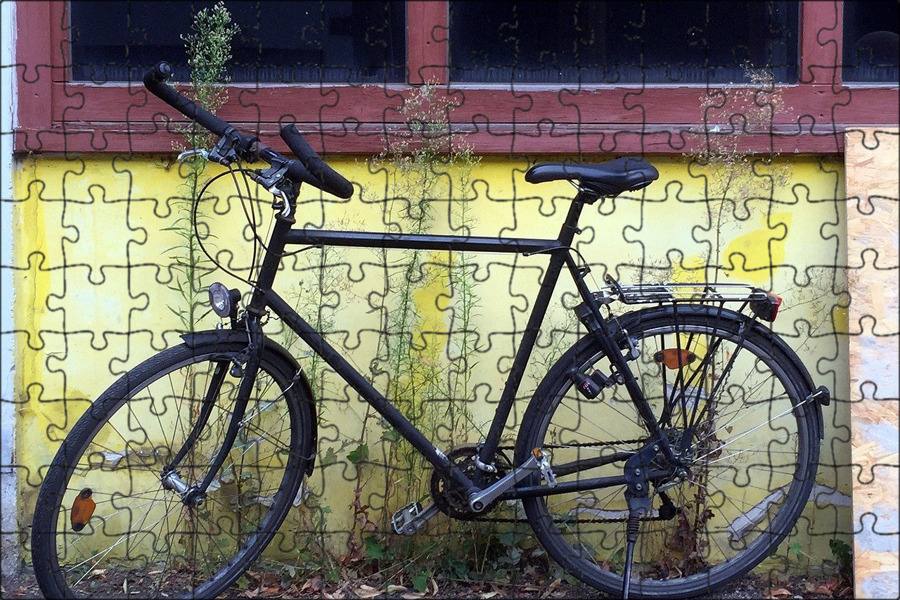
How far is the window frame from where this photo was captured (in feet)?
12.1

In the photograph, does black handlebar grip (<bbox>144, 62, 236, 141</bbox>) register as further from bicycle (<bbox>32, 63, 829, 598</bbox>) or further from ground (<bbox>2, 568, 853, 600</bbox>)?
ground (<bbox>2, 568, 853, 600</bbox>)

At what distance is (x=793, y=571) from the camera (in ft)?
12.2

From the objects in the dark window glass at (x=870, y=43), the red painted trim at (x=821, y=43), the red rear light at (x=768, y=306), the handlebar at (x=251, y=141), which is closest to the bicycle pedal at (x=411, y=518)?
the handlebar at (x=251, y=141)

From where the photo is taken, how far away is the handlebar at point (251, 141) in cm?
290

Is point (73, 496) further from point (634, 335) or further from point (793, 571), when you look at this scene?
point (793, 571)

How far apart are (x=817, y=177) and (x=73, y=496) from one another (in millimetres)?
3021

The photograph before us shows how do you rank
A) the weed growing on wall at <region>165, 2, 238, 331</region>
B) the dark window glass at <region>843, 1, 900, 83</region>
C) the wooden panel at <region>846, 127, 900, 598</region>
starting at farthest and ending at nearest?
the dark window glass at <region>843, 1, 900, 83</region>
the weed growing on wall at <region>165, 2, 238, 331</region>
the wooden panel at <region>846, 127, 900, 598</region>

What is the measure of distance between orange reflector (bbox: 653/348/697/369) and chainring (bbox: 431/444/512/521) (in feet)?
2.07

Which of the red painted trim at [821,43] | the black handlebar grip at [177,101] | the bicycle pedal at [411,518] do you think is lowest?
the bicycle pedal at [411,518]

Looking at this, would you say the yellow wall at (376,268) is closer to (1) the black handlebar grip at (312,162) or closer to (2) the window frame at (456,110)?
(2) the window frame at (456,110)

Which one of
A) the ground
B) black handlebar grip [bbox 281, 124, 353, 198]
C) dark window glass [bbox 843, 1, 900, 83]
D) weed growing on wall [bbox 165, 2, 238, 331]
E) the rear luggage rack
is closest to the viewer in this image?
black handlebar grip [bbox 281, 124, 353, 198]

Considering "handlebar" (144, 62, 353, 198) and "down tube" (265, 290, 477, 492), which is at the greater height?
"handlebar" (144, 62, 353, 198)

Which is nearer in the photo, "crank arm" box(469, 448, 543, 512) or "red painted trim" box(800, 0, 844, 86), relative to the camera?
"crank arm" box(469, 448, 543, 512)

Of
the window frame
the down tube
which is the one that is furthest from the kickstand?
the window frame
